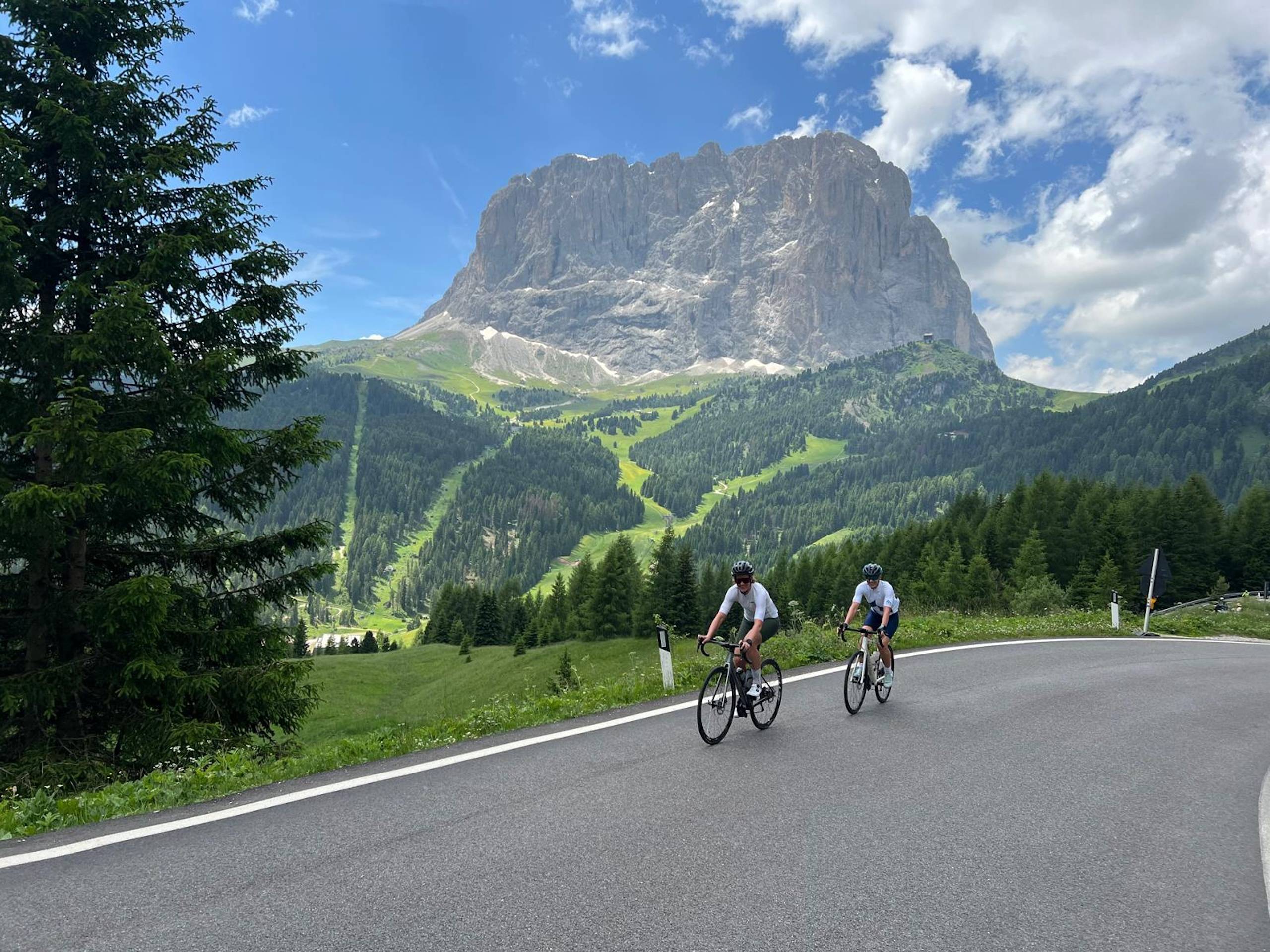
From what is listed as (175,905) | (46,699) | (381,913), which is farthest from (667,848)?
(46,699)

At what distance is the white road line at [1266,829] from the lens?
5.83 m

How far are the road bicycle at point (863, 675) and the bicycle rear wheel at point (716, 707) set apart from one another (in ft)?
7.74

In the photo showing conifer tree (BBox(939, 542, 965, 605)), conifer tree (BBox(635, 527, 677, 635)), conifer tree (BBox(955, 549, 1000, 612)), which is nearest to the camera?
conifer tree (BBox(955, 549, 1000, 612))

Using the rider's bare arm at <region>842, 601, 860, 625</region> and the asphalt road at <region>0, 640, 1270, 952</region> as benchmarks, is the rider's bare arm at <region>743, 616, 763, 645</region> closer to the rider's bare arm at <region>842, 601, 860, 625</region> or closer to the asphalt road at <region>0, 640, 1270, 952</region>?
the asphalt road at <region>0, 640, 1270, 952</region>

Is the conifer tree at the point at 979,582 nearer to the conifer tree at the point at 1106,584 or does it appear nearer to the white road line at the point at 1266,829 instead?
the conifer tree at the point at 1106,584

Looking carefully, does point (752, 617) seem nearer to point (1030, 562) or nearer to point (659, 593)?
point (659, 593)

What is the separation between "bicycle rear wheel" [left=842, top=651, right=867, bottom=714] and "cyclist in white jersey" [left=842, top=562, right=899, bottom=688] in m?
0.64

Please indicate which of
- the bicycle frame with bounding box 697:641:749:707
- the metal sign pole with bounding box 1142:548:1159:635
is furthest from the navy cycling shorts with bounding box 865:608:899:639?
the metal sign pole with bounding box 1142:548:1159:635

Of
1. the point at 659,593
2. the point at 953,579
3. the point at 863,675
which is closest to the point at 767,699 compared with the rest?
the point at 863,675

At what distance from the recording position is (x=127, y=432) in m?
9.02

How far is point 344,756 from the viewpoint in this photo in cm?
847

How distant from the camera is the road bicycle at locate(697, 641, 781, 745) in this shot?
940 cm

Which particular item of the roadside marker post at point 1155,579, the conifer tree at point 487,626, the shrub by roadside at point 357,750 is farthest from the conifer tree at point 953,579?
the conifer tree at point 487,626

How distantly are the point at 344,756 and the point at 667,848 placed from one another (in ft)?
15.2
